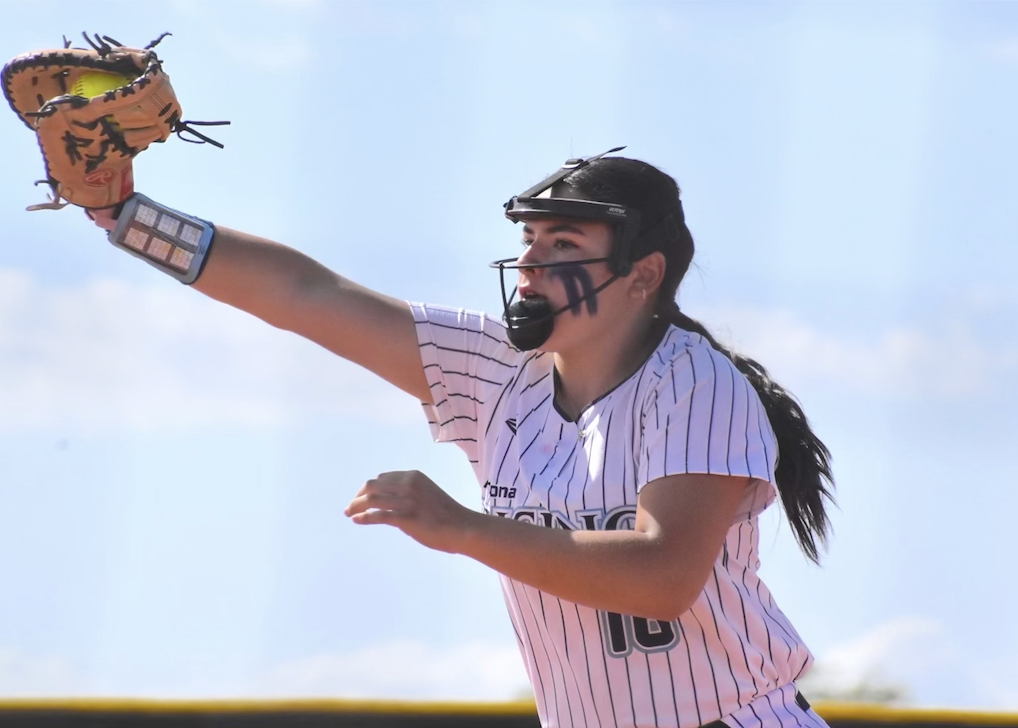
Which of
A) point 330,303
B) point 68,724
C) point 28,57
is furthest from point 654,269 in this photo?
point 68,724

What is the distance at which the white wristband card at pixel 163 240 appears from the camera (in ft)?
7.97

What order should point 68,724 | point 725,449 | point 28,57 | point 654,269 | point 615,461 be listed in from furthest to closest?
point 68,724, point 28,57, point 654,269, point 615,461, point 725,449

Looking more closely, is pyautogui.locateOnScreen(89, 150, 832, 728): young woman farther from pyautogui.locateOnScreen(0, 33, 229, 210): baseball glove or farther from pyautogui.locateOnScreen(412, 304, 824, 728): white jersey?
pyautogui.locateOnScreen(0, 33, 229, 210): baseball glove

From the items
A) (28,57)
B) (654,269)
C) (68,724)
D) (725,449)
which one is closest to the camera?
(725,449)

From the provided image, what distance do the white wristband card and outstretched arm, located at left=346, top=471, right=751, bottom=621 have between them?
0.86 meters

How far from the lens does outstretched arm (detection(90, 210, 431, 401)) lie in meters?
2.43

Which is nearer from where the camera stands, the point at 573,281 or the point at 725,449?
the point at 725,449

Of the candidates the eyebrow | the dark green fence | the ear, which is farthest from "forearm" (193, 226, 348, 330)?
the dark green fence

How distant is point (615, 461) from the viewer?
2.06 m

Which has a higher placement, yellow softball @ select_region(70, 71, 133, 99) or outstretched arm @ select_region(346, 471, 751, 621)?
yellow softball @ select_region(70, 71, 133, 99)

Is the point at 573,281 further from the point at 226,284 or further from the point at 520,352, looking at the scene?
the point at 226,284

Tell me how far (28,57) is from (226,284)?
59cm

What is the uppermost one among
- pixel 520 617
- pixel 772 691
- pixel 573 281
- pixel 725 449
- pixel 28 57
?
pixel 28 57

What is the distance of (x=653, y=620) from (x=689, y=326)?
60cm
